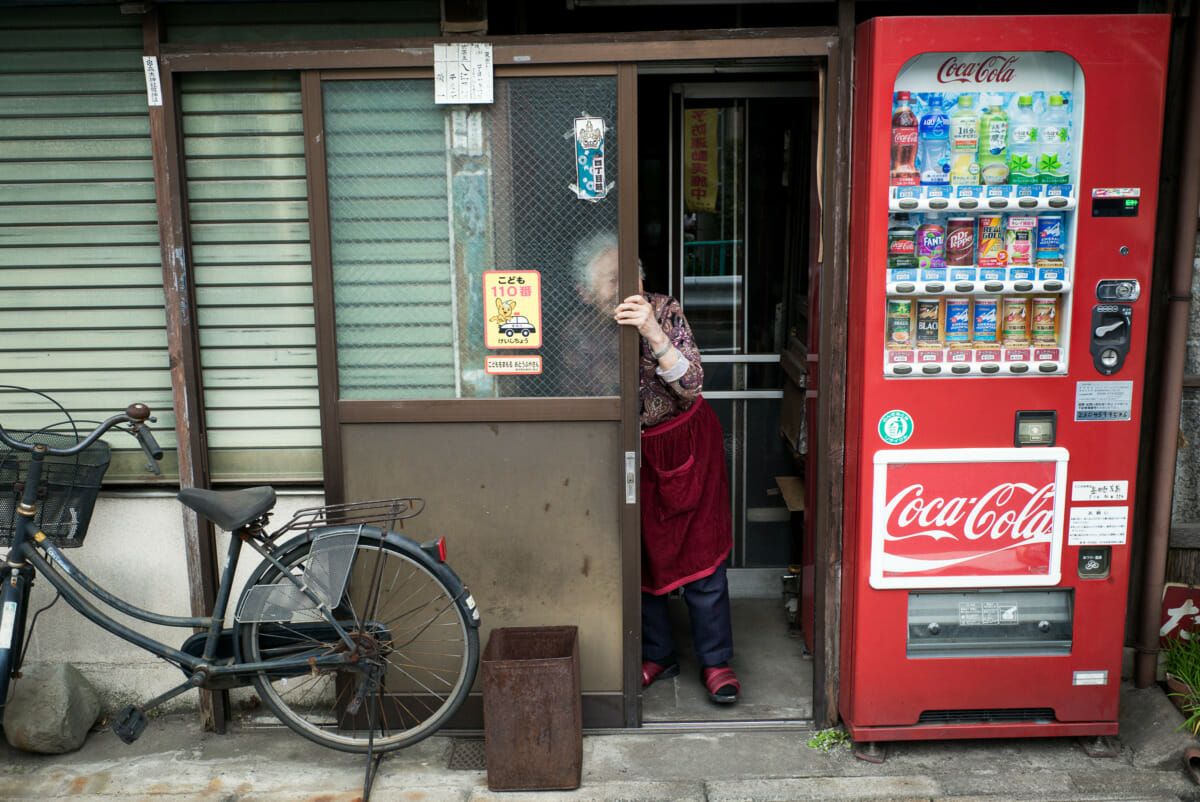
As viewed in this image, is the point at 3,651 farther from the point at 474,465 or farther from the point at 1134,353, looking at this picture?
the point at 1134,353

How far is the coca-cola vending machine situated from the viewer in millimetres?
3650

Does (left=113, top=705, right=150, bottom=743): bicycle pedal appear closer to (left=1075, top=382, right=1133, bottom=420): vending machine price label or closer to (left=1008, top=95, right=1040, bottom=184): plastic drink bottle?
(left=1075, top=382, right=1133, bottom=420): vending machine price label

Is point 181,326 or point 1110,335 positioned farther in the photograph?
point 181,326

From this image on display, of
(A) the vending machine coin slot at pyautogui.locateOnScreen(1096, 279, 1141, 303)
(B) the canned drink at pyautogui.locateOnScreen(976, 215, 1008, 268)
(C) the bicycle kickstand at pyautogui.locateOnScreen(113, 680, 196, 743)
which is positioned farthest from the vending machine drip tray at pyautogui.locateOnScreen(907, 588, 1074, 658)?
(C) the bicycle kickstand at pyautogui.locateOnScreen(113, 680, 196, 743)

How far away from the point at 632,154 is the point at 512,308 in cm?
82

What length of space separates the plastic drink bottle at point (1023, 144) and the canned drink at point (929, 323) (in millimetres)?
565

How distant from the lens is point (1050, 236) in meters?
3.76

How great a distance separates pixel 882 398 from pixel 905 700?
1297mm

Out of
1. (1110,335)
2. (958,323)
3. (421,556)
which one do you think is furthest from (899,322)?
(421,556)

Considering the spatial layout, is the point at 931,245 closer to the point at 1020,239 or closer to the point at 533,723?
the point at 1020,239

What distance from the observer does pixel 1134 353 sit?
12.4ft

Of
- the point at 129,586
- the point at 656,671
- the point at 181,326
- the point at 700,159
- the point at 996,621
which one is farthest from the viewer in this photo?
the point at 700,159

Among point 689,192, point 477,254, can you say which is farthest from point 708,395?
point 477,254

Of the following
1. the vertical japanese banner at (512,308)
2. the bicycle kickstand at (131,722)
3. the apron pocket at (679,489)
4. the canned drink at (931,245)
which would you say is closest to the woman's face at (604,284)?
the vertical japanese banner at (512,308)
